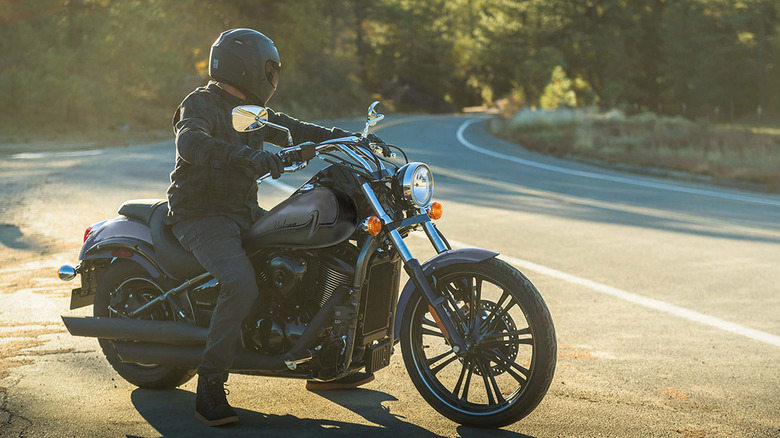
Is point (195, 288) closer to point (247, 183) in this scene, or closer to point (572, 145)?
point (247, 183)

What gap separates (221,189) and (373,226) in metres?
0.88

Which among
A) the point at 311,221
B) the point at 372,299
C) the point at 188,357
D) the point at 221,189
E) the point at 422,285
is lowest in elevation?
the point at 188,357

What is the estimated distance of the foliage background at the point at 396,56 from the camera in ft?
99.6

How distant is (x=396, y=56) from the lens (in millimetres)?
81375

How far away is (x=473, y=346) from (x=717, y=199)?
13231 mm

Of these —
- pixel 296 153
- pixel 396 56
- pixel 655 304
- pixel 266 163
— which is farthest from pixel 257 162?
pixel 396 56

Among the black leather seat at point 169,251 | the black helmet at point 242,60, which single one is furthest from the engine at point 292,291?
the black helmet at point 242,60

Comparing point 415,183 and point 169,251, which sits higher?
point 415,183

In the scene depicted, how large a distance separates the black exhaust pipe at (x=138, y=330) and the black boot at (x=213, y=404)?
0.82ft

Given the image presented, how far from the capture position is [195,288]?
469cm

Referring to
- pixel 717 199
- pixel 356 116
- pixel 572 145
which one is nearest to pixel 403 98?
pixel 356 116

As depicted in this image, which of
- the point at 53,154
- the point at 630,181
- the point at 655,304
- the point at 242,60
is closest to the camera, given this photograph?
the point at 242,60

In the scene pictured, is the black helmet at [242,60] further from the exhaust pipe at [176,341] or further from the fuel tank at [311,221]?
the exhaust pipe at [176,341]

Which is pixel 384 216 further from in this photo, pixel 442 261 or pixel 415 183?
pixel 442 261
